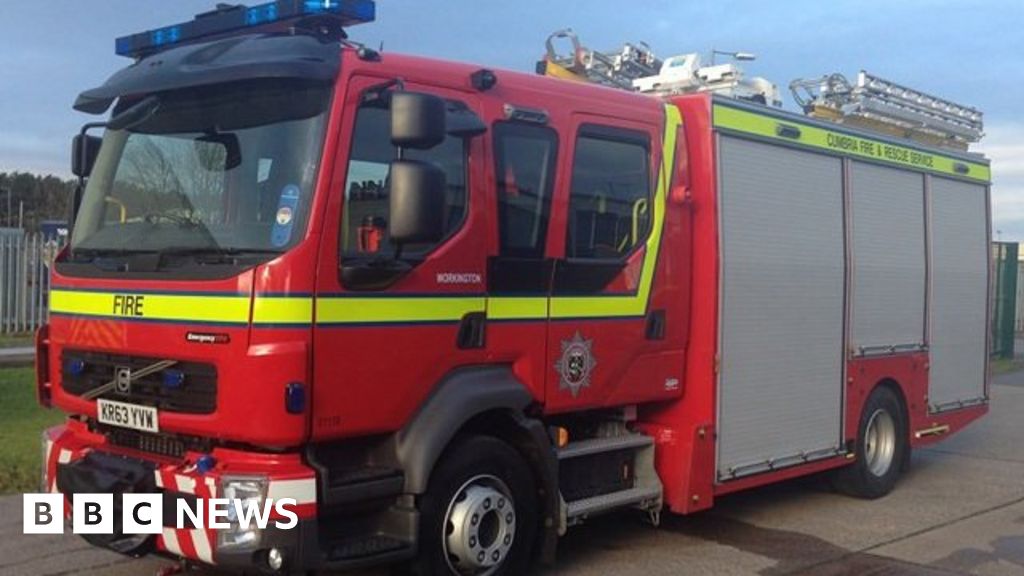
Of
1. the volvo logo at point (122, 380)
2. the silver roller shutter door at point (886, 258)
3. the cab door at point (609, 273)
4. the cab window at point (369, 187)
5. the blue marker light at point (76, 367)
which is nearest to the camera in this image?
the cab window at point (369, 187)

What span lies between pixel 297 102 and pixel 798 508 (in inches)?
221

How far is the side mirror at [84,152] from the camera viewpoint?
6402 mm

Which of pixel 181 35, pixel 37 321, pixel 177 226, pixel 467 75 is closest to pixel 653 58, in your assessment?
pixel 467 75

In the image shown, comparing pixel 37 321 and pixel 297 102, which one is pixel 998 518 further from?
pixel 37 321

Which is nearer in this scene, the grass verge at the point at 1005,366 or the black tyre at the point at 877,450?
the black tyre at the point at 877,450

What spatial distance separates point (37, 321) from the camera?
20.5 metres

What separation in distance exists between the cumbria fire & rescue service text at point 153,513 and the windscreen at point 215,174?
3.85ft

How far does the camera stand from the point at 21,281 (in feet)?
65.8

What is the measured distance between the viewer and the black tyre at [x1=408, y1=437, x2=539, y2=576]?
569cm

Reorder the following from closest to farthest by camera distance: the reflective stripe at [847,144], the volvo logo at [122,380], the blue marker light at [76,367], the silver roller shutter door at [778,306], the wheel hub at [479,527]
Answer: the volvo logo at [122,380] → the wheel hub at [479,527] → the blue marker light at [76,367] → the silver roller shutter door at [778,306] → the reflective stripe at [847,144]

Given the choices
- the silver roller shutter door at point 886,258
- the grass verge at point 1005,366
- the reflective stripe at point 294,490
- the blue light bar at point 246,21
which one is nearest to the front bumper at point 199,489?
the reflective stripe at point 294,490

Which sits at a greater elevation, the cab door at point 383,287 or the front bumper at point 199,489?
the cab door at point 383,287

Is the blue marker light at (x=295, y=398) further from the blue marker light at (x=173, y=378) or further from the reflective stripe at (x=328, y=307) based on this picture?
the blue marker light at (x=173, y=378)

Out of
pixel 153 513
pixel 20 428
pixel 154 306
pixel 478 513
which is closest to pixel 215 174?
pixel 154 306
